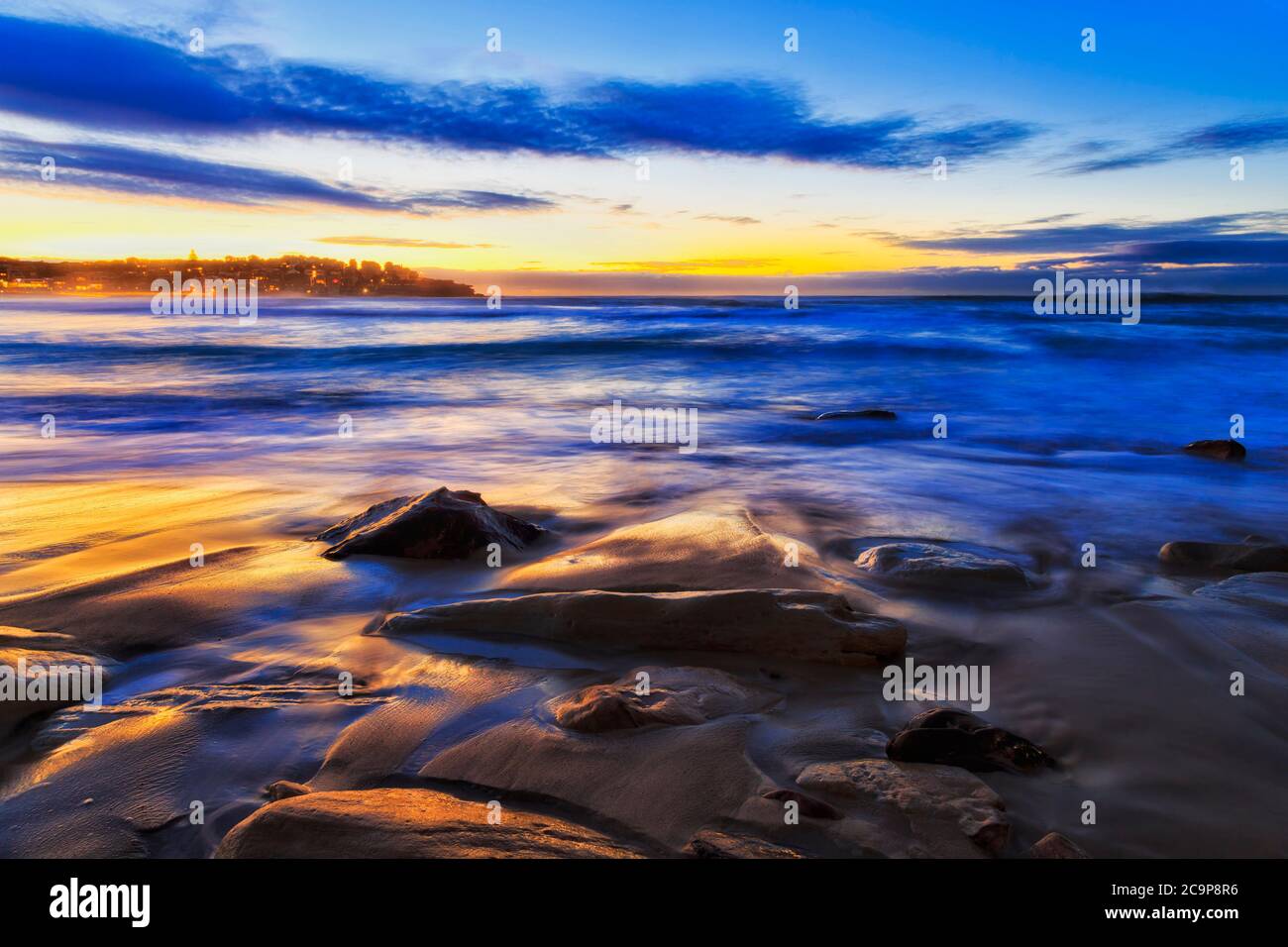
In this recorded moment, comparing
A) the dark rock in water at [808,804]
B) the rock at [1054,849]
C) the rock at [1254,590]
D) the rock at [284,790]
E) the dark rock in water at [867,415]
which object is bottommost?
the rock at [1054,849]

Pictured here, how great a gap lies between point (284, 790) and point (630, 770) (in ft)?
3.34

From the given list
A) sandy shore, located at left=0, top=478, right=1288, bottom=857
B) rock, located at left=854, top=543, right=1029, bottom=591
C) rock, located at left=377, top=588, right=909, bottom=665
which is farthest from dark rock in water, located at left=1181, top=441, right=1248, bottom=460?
rock, located at left=377, top=588, right=909, bottom=665

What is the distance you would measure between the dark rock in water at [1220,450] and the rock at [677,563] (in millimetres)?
6328

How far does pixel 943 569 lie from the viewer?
423 centimetres

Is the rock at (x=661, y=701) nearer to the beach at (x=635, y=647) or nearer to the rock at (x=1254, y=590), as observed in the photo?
the beach at (x=635, y=647)

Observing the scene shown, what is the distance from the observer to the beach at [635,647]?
7.13ft

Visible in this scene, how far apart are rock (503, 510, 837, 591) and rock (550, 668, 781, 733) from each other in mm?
1116

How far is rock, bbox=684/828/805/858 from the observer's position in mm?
1969

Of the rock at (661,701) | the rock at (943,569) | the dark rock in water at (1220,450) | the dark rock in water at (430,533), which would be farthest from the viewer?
the dark rock in water at (1220,450)

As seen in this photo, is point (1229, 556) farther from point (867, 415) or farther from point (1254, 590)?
point (867, 415)

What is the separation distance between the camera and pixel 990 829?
6.77ft

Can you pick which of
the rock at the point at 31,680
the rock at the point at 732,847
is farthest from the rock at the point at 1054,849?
the rock at the point at 31,680

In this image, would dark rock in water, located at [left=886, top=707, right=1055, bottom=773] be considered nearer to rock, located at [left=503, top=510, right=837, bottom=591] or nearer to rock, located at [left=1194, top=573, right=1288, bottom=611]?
rock, located at [left=503, top=510, right=837, bottom=591]
